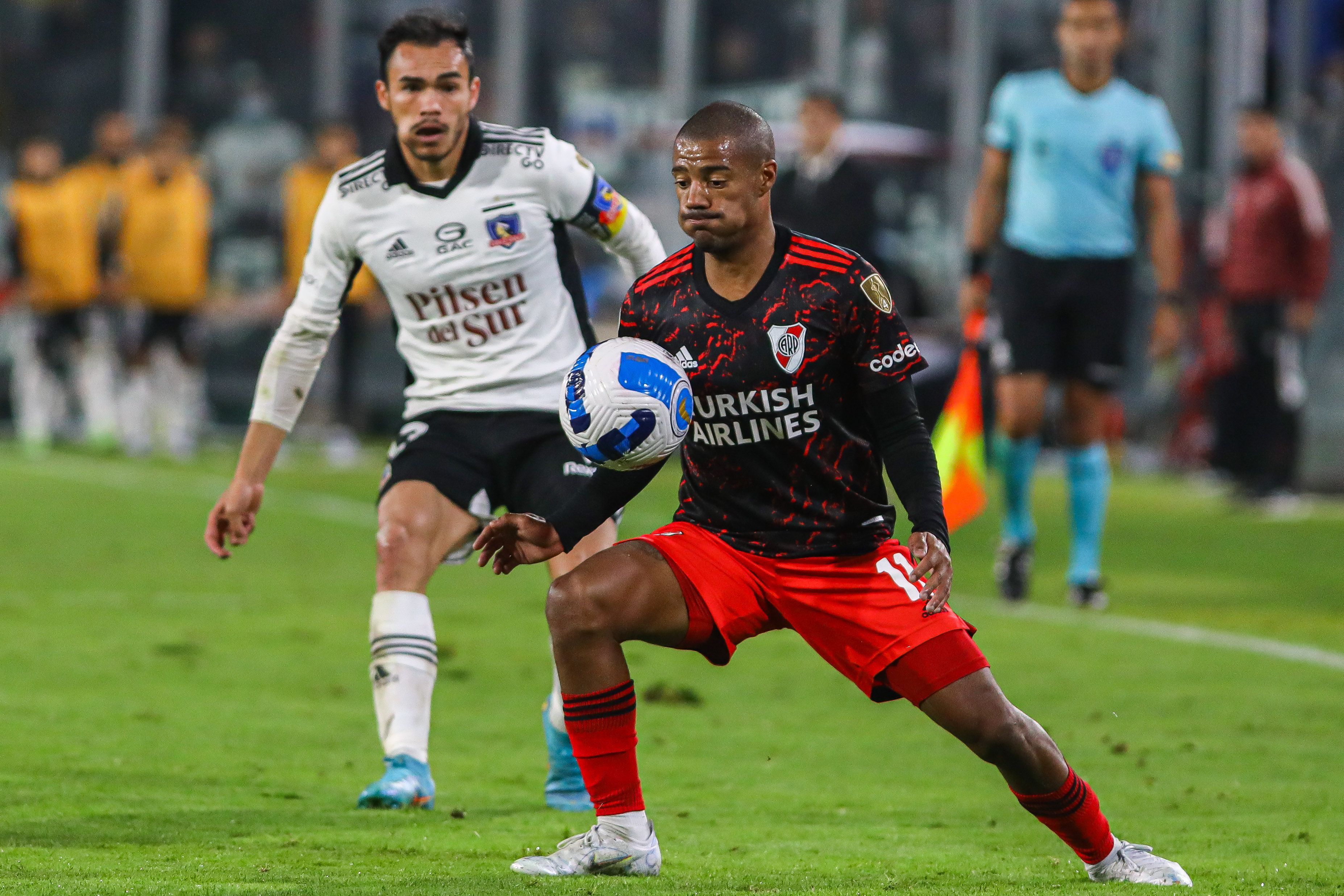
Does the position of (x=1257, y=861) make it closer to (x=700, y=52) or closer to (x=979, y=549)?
(x=979, y=549)

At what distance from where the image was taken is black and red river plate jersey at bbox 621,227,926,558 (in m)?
4.41

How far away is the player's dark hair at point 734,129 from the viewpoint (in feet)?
14.4

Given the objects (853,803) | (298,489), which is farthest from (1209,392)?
(853,803)

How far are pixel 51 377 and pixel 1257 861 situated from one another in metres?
15.9

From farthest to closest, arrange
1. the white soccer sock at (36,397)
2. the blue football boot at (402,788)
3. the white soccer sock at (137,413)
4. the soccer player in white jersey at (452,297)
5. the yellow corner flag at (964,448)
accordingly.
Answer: the white soccer sock at (36,397)
the white soccer sock at (137,413)
the yellow corner flag at (964,448)
the soccer player in white jersey at (452,297)
the blue football boot at (402,788)

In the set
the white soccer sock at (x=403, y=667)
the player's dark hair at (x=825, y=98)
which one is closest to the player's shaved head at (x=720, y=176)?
the white soccer sock at (x=403, y=667)

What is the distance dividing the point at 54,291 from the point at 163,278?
1.42 meters

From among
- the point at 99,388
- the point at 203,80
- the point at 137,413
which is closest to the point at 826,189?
the point at 137,413

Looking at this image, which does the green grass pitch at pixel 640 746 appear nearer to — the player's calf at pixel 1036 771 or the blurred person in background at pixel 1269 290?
the player's calf at pixel 1036 771

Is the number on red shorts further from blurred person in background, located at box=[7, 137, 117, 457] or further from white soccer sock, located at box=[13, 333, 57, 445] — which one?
white soccer sock, located at box=[13, 333, 57, 445]

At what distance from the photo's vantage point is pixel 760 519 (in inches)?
177

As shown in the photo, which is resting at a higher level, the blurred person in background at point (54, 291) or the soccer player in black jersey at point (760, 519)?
the soccer player in black jersey at point (760, 519)

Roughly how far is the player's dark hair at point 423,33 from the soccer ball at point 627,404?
1.43 meters

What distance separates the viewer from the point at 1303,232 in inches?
541
